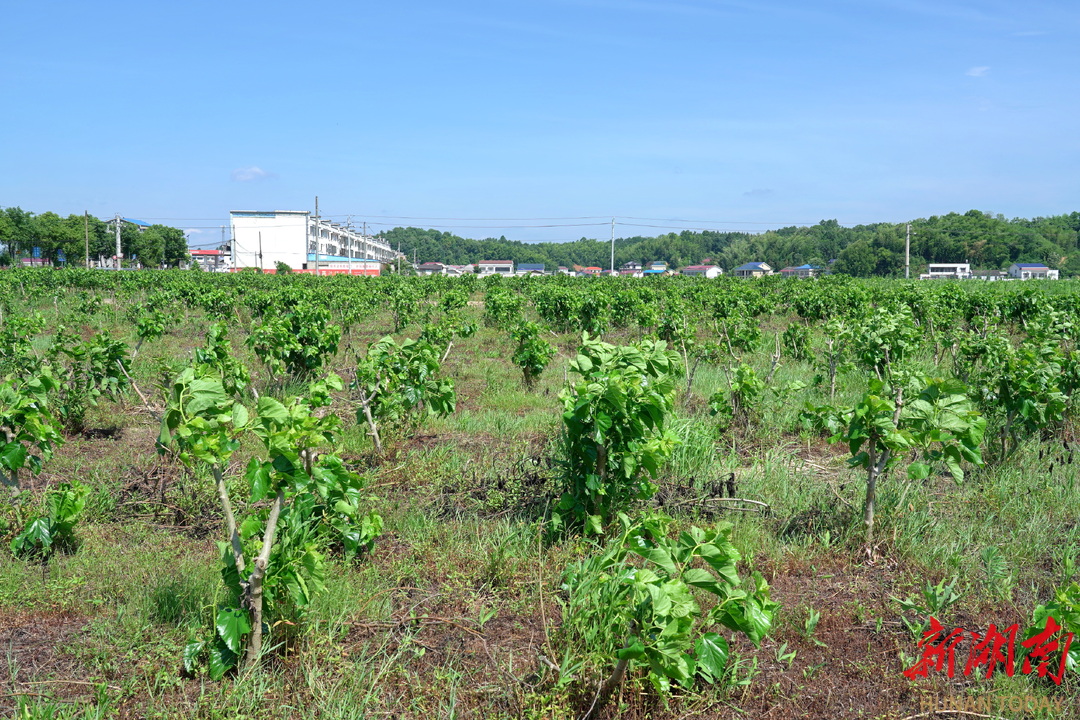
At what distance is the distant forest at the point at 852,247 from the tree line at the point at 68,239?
70.7 m

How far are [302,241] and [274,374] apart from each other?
8594cm

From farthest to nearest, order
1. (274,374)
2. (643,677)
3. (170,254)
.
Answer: (170,254) < (274,374) < (643,677)

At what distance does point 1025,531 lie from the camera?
13.7ft

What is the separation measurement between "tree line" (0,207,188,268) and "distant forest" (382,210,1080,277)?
70664 millimetres

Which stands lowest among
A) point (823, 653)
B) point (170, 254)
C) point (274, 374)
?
point (823, 653)

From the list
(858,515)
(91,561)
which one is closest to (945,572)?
(858,515)

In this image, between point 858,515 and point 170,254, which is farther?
point 170,254

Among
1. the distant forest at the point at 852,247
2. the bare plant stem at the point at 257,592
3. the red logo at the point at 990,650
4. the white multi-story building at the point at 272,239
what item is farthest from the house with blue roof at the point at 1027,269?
the bare plant stem at the point at 257,592

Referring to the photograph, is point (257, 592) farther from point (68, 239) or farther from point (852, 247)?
point (852, 247)

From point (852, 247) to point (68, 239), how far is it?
74.6 m

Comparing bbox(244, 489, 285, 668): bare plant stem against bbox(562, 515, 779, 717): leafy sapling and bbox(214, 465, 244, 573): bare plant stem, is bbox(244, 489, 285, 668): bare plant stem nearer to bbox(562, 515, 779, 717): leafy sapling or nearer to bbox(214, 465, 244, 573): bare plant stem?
bbox(214, 465, 244, 573): bare plant stem

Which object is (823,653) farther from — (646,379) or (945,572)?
(646,379)

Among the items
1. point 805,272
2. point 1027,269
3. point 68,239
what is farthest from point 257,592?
point 1027,269

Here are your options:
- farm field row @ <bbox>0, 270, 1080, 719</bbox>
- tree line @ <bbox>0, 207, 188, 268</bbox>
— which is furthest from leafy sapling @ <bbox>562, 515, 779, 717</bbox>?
tree line @ <bbox>0, 207, 188, 268</bbox>
